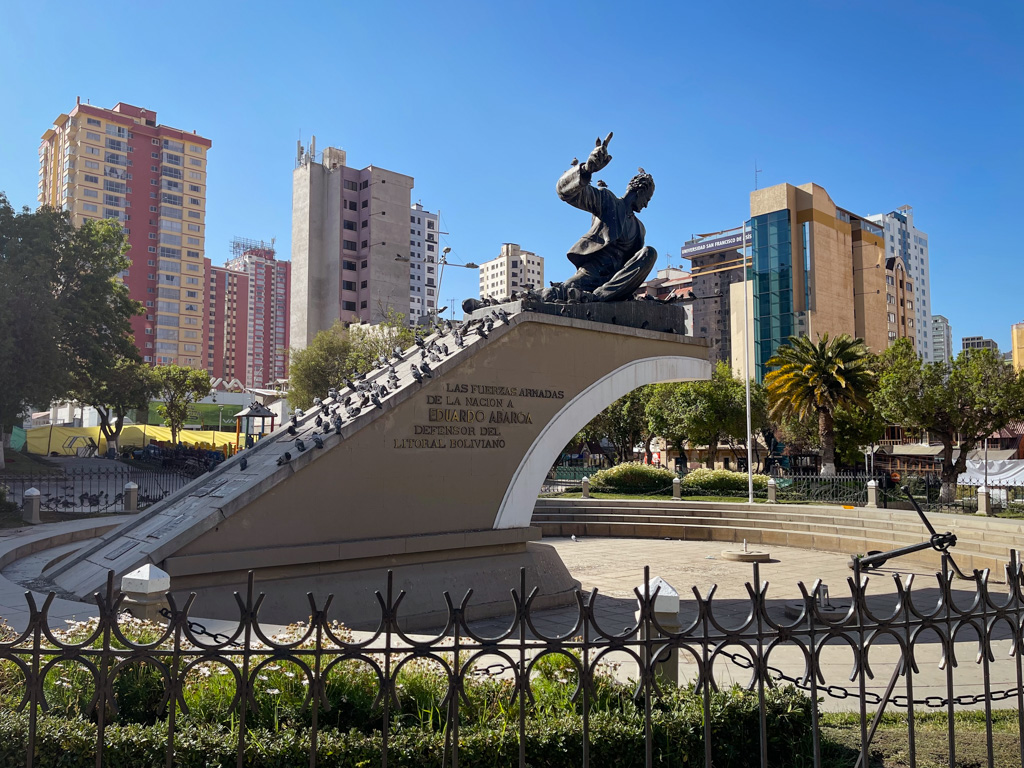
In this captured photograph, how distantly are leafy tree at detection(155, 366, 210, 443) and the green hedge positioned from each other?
4636 cm

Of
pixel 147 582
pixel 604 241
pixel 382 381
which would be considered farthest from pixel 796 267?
pixel 147 582

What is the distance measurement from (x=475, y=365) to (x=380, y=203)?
194 ft

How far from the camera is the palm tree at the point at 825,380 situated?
27.2 metres

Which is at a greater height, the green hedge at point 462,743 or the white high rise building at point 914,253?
the white high rise building at point 914,253

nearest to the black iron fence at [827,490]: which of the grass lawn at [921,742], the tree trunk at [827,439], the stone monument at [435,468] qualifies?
the tree trunk at [827,439]

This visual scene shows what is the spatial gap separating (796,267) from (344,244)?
3826 centimetres

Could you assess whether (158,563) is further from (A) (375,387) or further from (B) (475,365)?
(B) (475,365)

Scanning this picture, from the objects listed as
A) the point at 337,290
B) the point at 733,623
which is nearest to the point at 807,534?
the point at 733,623

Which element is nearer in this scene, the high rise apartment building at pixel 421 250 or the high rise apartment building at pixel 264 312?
the high rise apartment building at pixel 421 250

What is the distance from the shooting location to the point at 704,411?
128 feet

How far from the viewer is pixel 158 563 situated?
779 cm

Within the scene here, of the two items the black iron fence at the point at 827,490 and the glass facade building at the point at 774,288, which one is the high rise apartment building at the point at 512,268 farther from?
the black iron fence at the point at 827,490

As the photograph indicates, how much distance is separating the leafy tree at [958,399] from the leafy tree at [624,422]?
1748 cm

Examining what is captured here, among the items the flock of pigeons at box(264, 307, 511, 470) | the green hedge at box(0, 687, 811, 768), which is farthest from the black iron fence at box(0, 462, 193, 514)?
the green hedge at box(0, 687, 811, 768)
